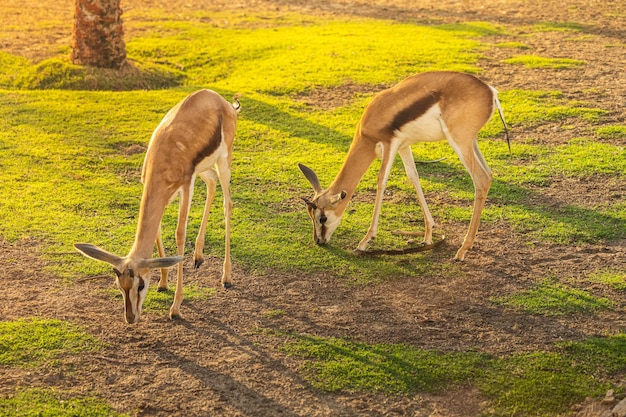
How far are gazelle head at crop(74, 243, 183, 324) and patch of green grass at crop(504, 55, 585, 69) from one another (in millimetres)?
8954

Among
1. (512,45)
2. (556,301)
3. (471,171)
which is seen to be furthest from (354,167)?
(512,45)

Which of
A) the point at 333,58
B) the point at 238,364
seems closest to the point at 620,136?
the point at 333,58

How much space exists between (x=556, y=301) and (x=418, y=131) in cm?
196

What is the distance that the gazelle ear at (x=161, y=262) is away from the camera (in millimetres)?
5773

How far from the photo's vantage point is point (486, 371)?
582 cm

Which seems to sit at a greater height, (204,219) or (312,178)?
(312,178)

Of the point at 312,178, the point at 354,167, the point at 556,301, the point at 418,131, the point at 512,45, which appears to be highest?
the point at 512,45

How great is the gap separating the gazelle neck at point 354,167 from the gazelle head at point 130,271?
243 cm

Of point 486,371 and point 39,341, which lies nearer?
point 486,371

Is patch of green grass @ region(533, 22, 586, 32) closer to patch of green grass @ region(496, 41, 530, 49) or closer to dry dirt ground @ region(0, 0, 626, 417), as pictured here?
patch of green grass @ region(496, 41, 530, 49)

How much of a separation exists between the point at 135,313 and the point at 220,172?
1.66 m

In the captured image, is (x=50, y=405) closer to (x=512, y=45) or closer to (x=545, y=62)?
(x=545, y=62)

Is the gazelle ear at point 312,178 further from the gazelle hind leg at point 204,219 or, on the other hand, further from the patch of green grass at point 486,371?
the patch of green grass at point 486,371

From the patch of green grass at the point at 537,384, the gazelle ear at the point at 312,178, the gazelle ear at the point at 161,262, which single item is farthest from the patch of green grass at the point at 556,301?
the gazelle ear at the point at 161,262
